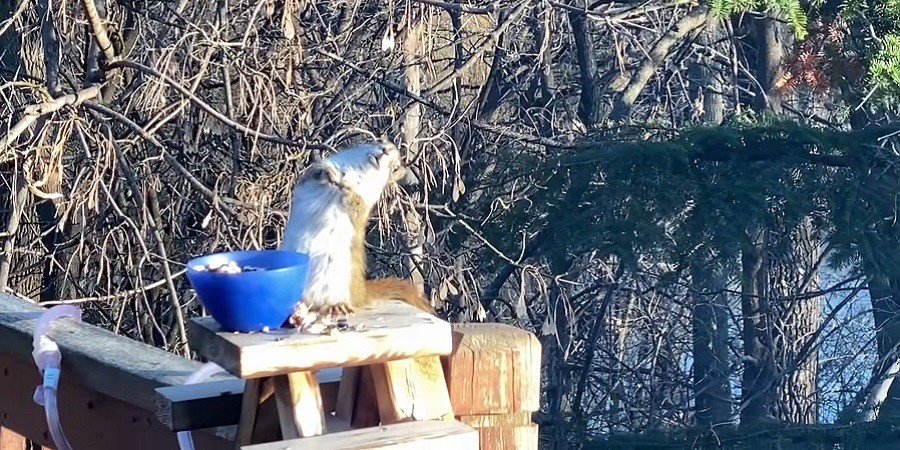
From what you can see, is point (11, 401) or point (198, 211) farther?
point (198, 211)

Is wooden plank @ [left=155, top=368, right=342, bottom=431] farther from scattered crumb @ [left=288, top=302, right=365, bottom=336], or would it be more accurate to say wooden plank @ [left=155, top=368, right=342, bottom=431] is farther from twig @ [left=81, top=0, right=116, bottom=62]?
twig @ [left=81, top=0, right=116, bottom=62]

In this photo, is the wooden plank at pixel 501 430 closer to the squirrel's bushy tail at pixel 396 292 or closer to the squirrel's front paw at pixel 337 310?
the squirrel's front paw at pixel 337 310

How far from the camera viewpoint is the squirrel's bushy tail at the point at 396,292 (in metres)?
1.83

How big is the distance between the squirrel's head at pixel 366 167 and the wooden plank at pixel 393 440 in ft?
2.50

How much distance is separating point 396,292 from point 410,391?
20.3 inches

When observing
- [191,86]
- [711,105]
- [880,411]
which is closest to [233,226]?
[191,86]

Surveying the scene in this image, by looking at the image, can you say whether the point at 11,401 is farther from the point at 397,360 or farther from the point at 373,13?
the point at 373,13

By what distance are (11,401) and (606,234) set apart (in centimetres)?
282

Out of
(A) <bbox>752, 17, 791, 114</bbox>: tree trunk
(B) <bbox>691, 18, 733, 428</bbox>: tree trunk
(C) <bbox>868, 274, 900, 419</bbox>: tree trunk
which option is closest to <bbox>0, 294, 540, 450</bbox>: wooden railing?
(C) <bbox>868, 274, 900, 419</bbox>: tree trunk

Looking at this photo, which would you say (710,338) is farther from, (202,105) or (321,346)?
(321,346)

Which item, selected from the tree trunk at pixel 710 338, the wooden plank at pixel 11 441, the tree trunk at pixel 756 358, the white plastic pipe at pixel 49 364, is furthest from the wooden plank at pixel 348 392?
the tree trunk at pixel 710 338

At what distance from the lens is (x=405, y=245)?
14.0 feet

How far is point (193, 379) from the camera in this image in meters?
1.64

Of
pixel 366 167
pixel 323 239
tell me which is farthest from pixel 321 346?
pixel 366 167
